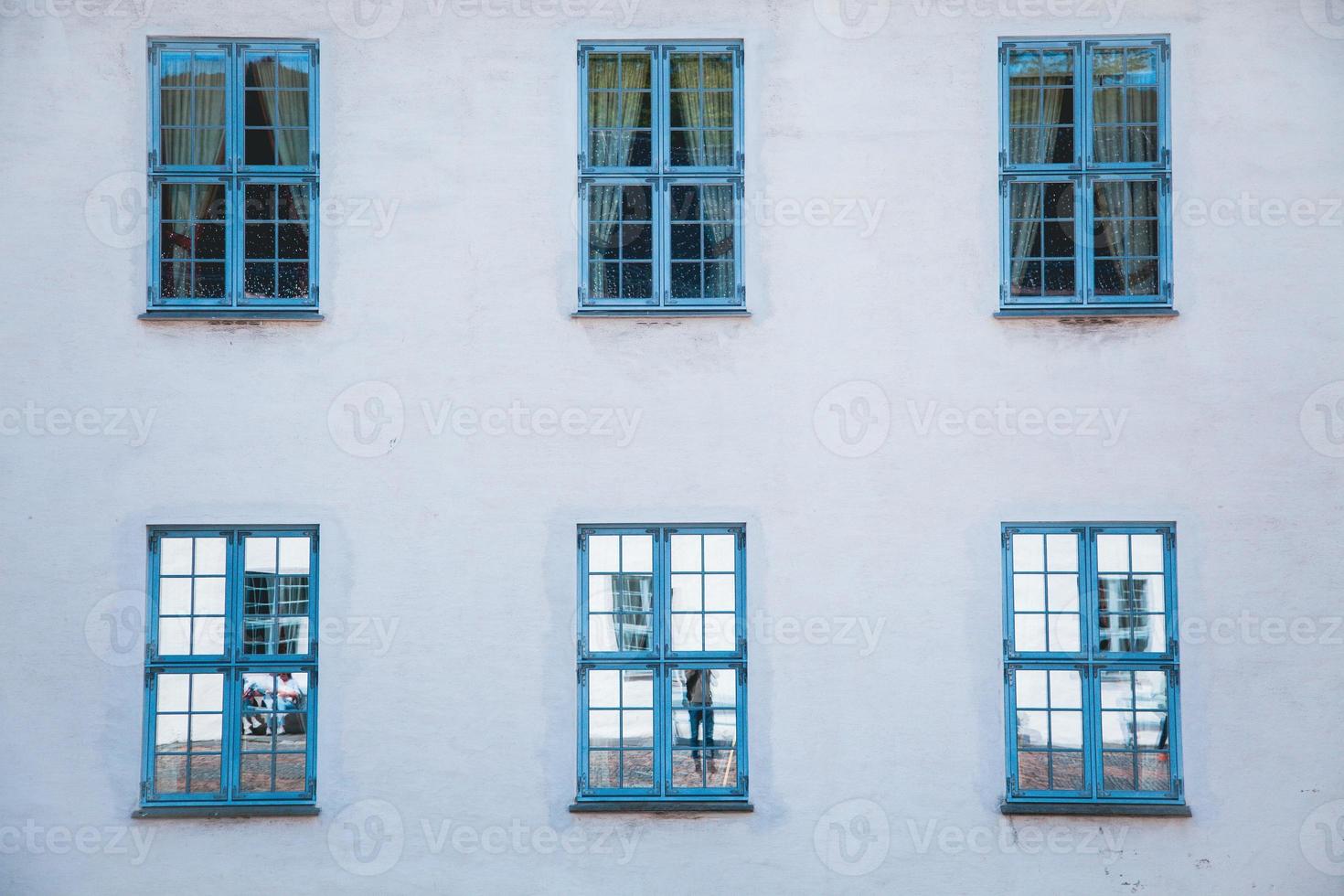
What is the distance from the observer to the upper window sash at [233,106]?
369 inches

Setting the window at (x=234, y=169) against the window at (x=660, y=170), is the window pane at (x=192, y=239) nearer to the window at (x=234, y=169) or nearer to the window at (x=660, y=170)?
the window at (x=234, y=169)

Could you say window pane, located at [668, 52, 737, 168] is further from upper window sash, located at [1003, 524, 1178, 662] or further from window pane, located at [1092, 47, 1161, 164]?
upper window sash, located at [1003, 524, 1178, 662]

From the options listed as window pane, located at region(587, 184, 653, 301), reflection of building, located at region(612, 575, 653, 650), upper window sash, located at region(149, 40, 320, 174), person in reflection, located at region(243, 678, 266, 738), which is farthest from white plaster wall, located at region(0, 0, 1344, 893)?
person in reflection, located at region(243, 678, 266, 738)

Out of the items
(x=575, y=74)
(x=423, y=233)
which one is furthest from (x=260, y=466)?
(x=575, y=74)

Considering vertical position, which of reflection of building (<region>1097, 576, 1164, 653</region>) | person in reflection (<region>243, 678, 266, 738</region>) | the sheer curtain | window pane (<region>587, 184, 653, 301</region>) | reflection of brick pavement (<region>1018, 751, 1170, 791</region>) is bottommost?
reflection of brick pavement (<region>1018, 751, 1170, 791</region>)

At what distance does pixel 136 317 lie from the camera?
9219mm

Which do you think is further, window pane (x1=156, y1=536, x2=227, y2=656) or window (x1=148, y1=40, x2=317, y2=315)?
window (x1=148, y1=40, x2=317, y2=315)

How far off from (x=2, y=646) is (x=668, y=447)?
4.76 m

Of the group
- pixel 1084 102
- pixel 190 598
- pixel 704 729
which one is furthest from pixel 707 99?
pixel 190 598

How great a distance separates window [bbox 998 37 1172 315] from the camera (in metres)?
9.37

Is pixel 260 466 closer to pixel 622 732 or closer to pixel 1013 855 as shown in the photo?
pixel 622 732

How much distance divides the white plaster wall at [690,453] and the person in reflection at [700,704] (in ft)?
1.03

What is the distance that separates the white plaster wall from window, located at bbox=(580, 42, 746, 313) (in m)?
0.18

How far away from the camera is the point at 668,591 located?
9.30m
